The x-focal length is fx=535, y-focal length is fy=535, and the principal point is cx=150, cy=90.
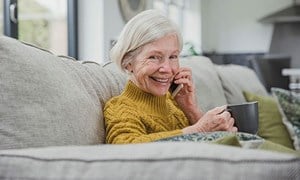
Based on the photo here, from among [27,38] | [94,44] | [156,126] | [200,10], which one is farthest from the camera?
[200,10]

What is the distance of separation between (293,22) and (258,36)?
560mm

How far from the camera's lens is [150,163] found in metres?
0.76

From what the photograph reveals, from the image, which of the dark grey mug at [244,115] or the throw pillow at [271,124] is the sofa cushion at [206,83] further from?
the dark grey mug at [244,115]

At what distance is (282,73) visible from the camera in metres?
4.46

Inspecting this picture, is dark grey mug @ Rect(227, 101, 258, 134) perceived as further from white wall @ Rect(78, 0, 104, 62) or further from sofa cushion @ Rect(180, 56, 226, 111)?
white wall @ Rect(78, 0, 104, 62)

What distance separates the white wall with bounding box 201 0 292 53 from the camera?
26.3 feet

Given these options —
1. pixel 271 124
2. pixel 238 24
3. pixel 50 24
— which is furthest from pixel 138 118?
pixel 238 24

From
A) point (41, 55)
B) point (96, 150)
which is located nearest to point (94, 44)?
point (41, 55)

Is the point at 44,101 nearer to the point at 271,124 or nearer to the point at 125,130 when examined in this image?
the point at 125,130

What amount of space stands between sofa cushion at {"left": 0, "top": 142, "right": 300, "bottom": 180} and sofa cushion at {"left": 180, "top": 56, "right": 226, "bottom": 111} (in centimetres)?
136

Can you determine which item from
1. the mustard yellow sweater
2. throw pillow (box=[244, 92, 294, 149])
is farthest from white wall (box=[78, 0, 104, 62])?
the mustard yellow sweater

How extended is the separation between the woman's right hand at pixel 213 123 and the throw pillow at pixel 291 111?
98 cm

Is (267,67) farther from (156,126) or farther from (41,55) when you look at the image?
(41,55)

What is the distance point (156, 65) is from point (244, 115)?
36 centimetres
